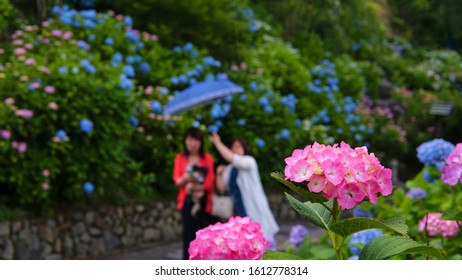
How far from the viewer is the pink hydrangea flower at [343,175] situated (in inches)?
60.7

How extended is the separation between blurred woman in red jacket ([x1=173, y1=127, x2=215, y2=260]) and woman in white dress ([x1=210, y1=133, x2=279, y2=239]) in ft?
0.44

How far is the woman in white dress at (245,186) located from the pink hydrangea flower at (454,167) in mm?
3746

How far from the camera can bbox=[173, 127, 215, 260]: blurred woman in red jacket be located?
6008 millimetres

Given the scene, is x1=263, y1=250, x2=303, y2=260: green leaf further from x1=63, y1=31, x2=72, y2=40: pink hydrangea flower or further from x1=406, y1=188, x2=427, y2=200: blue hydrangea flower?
x1=63, y1=31, x2=72, y2=40: pink hydrangea flower

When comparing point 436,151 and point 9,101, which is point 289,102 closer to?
point 9,101

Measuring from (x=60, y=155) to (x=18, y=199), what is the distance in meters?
0.54

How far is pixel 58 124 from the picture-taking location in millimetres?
7184

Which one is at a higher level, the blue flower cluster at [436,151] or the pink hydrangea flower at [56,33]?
the pink hydrangea flower at [56,33]

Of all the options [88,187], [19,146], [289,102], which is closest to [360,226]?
[19,146]

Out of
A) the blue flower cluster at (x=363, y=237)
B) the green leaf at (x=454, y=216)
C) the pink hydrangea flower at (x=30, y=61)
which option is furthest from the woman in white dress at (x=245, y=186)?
the green leaf at (x=454, y=216)

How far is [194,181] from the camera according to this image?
604 centimetres

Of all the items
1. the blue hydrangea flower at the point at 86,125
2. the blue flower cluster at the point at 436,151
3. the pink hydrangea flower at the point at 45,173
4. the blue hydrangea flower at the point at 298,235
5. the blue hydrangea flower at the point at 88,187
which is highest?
the blue hydrangea flower at the point at 86,125

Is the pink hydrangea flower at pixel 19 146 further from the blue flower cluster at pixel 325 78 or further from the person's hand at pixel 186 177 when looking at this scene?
the blue flower cluster at pixel 325 78

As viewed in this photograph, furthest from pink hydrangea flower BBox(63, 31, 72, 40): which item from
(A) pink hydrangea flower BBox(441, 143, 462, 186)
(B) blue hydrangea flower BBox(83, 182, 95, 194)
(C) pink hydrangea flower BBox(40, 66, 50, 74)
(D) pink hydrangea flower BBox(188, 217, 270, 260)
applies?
(D) pink hydrangea flower BBox(188, 217, 270, 260)
